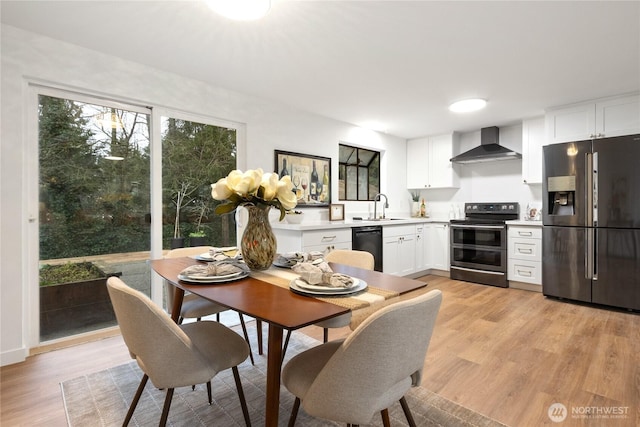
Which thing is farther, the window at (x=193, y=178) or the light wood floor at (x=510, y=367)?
the window at (x=193, y=178)

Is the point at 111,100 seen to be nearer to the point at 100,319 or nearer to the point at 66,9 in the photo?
the point at 66,9

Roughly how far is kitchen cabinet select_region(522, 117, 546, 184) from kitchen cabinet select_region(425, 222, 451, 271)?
1277 mm

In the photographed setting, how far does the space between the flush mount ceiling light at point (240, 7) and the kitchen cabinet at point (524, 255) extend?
3.98 metres

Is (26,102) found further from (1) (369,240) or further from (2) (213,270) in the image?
(1) (369,240)

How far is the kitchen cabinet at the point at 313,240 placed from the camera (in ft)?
10.6

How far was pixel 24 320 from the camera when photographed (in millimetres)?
2295

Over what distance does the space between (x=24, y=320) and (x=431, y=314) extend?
2.81 meters

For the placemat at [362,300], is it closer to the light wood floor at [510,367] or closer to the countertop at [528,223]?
the light wood floor at [510,367]

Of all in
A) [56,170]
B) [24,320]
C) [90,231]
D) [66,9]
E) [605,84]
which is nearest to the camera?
[66,9]

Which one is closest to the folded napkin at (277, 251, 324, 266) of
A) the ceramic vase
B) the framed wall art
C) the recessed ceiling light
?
the ceramic vase

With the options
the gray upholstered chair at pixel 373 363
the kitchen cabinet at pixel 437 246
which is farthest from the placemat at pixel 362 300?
the kitchen cabinet at pixel 437 246

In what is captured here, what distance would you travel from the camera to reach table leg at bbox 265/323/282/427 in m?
1.02

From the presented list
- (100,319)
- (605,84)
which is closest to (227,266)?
(100,319)

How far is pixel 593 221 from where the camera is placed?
3.44 m
